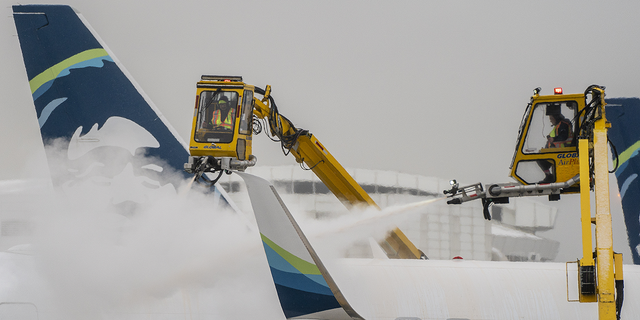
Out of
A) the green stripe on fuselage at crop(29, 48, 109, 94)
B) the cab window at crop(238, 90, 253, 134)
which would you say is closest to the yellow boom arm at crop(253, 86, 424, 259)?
the cab window at crop(238, 90, 253, 134)

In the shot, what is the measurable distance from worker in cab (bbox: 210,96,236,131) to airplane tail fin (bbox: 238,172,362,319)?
3.13 ft

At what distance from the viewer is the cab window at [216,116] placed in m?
8.40

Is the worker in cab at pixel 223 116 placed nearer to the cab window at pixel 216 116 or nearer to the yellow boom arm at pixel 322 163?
the cab window at pixel 216 116

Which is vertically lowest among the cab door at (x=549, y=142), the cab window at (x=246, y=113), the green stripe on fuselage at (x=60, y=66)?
the cab door at (x=549, y=142)

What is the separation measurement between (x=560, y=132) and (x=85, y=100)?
9.55 metres

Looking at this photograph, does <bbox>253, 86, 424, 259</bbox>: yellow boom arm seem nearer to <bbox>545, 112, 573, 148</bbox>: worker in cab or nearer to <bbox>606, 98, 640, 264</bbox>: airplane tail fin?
<bbox>545, 112, 573, 148</bbox>: worker in cab

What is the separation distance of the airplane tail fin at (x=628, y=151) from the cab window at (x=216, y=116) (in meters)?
11.6

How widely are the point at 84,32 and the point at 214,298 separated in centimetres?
654

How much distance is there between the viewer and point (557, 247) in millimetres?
32156

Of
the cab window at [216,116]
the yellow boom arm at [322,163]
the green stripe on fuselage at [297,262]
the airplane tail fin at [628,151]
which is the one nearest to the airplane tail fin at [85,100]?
the yellow boom arm at [322,163]

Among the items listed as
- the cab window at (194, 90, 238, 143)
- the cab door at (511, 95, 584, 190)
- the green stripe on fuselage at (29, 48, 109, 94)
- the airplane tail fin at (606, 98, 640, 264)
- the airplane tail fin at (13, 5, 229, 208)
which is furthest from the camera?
the airplane tail fin at (606, 98, 640, 264)

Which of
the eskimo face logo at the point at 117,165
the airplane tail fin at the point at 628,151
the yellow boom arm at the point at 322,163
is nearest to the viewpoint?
the yellow boom arm at the point at 322,163

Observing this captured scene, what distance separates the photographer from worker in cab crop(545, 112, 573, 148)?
9.30 meters

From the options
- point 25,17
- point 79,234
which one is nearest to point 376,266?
point 79,234
